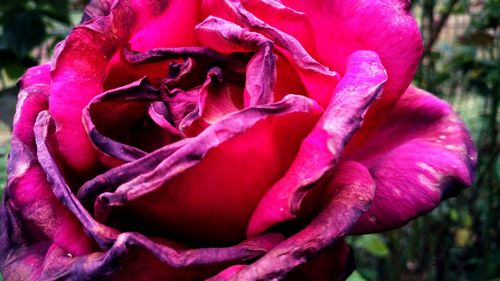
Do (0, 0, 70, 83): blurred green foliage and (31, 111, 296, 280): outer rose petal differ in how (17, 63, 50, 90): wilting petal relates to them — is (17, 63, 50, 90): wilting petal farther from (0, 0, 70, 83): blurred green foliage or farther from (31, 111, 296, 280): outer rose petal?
(0, 0, 70, 83): blurred green foliage

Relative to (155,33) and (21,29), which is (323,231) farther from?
(21,29)

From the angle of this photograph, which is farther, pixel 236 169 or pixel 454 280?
pixel 454 280

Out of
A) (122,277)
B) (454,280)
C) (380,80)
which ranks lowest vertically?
(454,280)

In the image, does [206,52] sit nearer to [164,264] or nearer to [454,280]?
[164,264]

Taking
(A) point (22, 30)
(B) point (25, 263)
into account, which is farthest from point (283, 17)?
(A) point (22, 30)

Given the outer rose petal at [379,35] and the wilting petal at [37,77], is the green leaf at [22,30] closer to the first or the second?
the wilting petal at [37,77]

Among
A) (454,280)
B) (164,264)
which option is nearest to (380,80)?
(164,264)

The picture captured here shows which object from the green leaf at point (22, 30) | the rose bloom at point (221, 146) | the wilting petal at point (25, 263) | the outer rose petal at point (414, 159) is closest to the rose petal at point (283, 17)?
the rose bloom at point (221, 146)

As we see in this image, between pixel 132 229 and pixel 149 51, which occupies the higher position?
pixel 149 51
